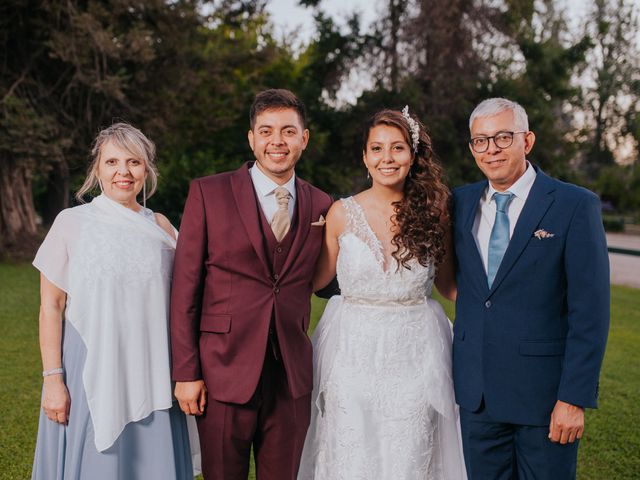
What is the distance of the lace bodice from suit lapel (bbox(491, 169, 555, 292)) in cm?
43

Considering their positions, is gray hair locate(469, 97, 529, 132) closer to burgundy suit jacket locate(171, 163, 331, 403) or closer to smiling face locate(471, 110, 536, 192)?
smiling face locate(471, 110, 536, 192)

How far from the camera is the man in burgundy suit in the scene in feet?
9.88

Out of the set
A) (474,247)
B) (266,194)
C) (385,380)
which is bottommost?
(385,380)

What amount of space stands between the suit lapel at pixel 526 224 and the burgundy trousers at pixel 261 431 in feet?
3.76

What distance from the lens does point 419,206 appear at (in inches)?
126

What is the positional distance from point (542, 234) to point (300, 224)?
3.73 feet

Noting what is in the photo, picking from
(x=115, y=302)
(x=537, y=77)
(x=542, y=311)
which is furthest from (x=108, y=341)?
(x=537, y=77)

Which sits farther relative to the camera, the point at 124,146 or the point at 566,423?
the point at 124,146

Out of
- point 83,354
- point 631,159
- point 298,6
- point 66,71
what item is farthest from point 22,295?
point 631,159

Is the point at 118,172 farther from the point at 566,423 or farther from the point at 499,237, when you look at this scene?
the point at 566,423

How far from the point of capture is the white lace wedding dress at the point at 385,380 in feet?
10.4

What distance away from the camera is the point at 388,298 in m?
3.22

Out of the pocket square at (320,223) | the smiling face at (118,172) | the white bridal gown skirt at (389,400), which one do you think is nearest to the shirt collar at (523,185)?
the white bridal gown skirt at (389,400)

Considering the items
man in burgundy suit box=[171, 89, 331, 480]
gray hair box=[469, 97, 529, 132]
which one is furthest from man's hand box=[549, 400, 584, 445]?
gray hair box=[469, 97, 529, 132]
